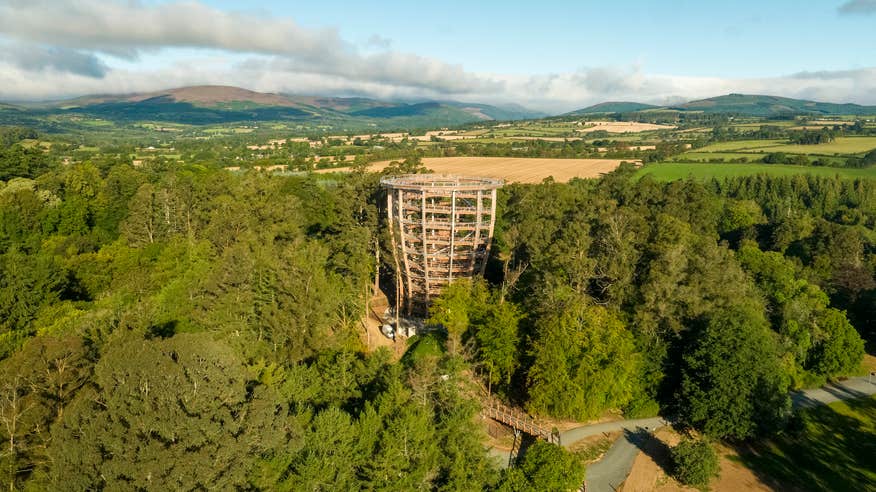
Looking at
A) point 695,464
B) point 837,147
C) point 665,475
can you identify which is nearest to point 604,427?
point 665,475

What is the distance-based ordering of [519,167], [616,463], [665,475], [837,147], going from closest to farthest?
[665,475]
[616,463]
[519,167]
[837,147]

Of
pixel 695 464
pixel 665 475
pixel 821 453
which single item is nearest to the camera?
pixel 695 464

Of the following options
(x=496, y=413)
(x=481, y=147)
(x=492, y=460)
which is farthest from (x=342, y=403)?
(x=481, y=147)

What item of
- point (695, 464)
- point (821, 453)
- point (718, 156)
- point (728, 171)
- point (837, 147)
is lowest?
point (821, 453)

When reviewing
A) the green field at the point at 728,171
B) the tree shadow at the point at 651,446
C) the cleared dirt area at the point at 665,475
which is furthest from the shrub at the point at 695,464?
the green field at the point at 728,171

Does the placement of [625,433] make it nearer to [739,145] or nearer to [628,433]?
[628,433]

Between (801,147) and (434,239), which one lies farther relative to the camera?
(801,147)

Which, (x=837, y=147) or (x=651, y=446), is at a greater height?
(x=837, y=147)
